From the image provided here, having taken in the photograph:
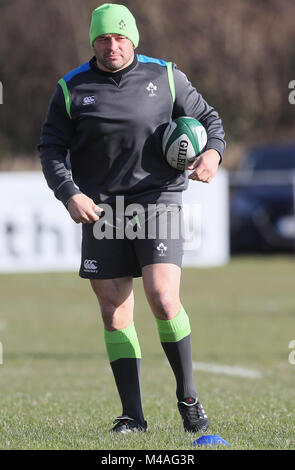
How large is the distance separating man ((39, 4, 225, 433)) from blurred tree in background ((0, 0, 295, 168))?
90.9ft

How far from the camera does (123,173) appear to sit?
5.75 meters

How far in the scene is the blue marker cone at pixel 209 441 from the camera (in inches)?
202

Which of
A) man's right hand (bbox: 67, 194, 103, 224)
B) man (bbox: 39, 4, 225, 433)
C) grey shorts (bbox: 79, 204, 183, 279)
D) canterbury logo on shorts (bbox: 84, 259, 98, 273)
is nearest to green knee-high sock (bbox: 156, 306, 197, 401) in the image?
man (bbox: 39, 4, 225, 433)

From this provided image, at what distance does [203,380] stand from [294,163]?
15.3 m

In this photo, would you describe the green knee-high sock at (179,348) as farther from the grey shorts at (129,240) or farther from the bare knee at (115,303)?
the grey shorts at (129,240)

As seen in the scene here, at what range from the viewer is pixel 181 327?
18.9 feet

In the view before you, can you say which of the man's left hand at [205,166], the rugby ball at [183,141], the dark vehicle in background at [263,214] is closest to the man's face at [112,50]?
the rugby ball at [183,141]

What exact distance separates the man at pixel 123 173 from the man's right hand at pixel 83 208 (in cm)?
1

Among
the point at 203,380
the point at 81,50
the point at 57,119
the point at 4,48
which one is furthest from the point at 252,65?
the point at 57,119

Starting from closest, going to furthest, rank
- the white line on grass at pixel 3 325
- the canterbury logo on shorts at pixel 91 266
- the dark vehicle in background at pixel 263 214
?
the canterbury logo on shorts at pixel 91 266
the white line on grass at pixel 3 325
the dark vehicle in background at pixel 263 214

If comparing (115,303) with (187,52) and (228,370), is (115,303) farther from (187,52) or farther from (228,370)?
(187,52)

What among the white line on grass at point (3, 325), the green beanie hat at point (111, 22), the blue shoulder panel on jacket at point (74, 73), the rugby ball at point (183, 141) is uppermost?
the green beanie hat at point (111, 22)

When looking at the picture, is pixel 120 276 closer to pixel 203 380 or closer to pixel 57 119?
pixel 57 119

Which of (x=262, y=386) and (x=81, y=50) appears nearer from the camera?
(x=262, y=386)
